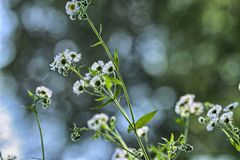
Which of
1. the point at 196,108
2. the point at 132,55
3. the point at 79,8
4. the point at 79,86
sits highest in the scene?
the point at 79,8

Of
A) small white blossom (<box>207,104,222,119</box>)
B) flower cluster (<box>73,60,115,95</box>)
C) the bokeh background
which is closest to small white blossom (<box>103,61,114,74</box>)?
flower cluster (<box>73,60,115,95</box>)

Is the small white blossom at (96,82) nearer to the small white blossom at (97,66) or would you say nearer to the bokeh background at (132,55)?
the small white blossom at (97,66)

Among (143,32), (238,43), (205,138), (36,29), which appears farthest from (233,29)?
(36,29)

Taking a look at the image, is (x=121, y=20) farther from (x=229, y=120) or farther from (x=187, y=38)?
(x=229, y=120)

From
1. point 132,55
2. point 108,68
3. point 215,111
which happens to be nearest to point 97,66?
point 108,68

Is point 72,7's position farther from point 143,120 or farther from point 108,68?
point 143,120

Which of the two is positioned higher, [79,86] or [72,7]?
[72,7]
